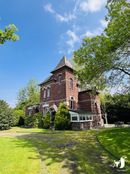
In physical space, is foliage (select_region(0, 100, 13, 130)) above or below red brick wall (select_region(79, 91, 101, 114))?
below

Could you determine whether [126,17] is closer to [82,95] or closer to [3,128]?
[82,95]

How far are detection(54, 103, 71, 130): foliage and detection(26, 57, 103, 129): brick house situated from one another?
1.41 metres

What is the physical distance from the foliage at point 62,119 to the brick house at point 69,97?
141cm

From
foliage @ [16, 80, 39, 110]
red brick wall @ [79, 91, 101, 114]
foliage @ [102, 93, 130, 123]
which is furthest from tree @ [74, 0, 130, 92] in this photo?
foliage @ [16, 80, 39, 110]

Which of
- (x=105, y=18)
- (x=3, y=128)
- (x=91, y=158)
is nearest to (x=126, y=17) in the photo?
(x=105, y=18)

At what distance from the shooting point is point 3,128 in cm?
3103

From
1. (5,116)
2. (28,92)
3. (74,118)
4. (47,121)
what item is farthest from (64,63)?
(28,92)

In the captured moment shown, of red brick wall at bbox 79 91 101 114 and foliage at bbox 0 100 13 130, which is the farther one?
red brick wall at bbox 79 91 101 114

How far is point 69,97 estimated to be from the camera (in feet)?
105

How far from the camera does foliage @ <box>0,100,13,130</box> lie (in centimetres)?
3094

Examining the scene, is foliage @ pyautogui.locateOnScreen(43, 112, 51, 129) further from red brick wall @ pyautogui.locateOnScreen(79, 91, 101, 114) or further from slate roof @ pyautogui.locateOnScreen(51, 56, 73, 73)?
slate roof @ pyautogui.locateOnScreen(51, 56, 73, 73)

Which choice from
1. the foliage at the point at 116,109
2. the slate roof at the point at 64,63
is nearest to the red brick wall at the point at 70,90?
the slate roof at the point at 64,63

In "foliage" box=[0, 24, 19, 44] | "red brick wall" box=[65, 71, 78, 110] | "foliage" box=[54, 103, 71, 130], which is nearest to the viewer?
"foliage" box=[0, 24, 19, 44]

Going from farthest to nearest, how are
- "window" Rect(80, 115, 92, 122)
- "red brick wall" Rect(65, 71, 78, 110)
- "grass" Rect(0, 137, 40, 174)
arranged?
"red brick wall" Rect(65, 71, 78, 110), "window" Rect(80, 115, 92, 122), "grass" Rect(0, 137, 40, 174)
